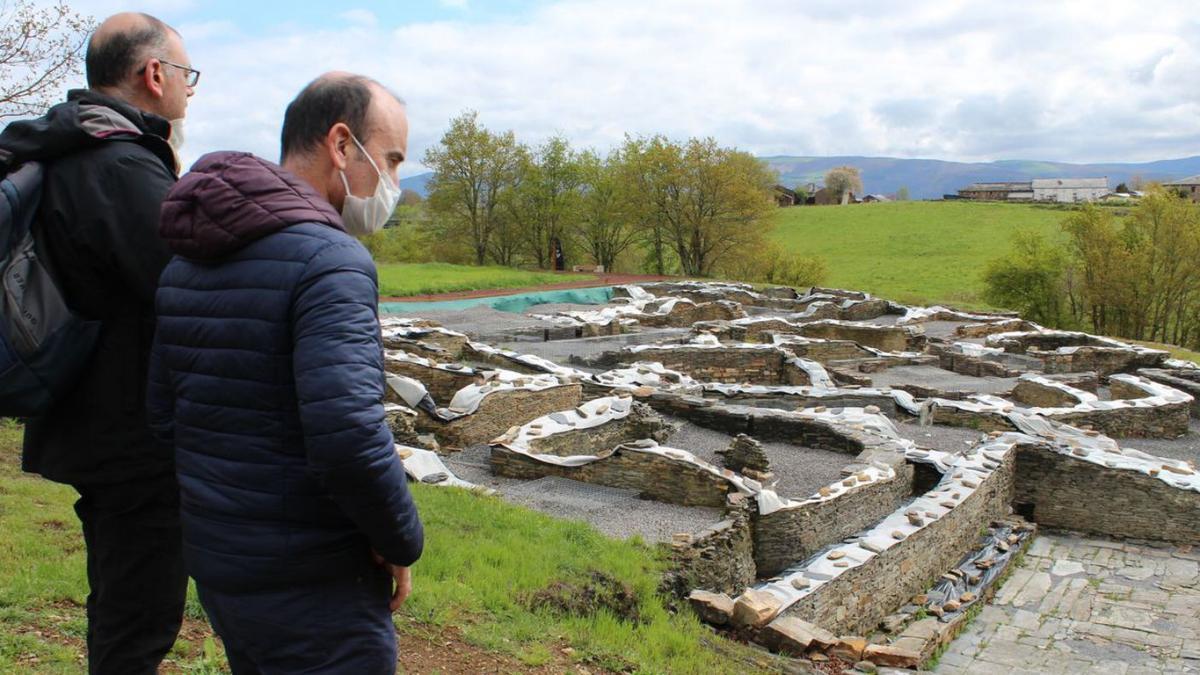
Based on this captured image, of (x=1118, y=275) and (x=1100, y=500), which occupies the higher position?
(x=1118, y=275)

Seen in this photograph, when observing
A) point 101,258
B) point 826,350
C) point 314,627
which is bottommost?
point 826,350

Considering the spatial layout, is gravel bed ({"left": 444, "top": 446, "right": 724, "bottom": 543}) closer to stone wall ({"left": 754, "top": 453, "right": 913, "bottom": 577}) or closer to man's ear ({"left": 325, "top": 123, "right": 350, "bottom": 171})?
stone wall ({"left": 754, "top": 453, "right": 913, "bottom": 577})

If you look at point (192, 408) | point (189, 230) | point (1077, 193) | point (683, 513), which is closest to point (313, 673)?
point (192, 408)

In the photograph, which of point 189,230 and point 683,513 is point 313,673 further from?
point 683,513

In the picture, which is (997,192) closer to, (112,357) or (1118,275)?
(1118,275)

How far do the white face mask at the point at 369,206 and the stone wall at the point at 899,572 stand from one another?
15.8ft

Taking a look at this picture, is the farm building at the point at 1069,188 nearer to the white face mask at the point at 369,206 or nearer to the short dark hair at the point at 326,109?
the white face mask at the point at 369,206

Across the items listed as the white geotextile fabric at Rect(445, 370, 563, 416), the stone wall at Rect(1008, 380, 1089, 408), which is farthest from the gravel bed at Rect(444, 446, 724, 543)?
the stone wall at Rect(1008, 380, 1089, 408)

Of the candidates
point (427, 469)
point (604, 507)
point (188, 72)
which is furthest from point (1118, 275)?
point (188, 72)

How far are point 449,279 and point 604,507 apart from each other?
2847 centimetres

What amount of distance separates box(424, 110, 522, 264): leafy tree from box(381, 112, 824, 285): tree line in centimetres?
6

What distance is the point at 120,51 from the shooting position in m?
2.68

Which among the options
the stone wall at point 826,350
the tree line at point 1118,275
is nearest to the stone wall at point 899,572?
the stone wall at point 826,350

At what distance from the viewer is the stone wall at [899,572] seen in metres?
6.72
